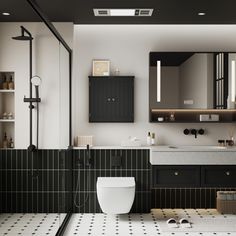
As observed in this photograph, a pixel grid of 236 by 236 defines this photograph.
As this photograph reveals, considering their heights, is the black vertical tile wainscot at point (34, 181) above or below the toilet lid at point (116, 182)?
above

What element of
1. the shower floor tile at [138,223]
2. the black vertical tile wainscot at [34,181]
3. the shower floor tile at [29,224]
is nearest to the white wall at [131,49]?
the black vertical tile wainscot at [34,181]

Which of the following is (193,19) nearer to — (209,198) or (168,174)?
(168,174)

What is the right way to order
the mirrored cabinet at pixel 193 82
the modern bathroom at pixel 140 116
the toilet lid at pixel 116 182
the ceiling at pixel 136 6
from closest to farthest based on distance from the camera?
the ceiling at pixel 136 6 → the modern bathroom at pixel 140 116 → the toilet lid at pixel 116 182 → the mirrored cabinet at pixel 193 82

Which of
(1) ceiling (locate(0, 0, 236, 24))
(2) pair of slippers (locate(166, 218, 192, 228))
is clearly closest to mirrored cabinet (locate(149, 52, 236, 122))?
(1) ceiling (locate(0, 0, 236, 24))

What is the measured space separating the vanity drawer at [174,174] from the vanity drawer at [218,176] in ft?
0.29

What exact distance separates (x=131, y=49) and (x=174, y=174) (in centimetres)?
179

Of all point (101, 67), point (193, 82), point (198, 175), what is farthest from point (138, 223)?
point (101, 67)

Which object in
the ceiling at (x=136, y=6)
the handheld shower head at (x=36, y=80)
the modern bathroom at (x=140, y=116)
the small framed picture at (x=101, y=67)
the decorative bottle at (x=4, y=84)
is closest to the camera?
the decorative bottle at (x=4, y=84)

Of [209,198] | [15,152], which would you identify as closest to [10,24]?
[15,152]

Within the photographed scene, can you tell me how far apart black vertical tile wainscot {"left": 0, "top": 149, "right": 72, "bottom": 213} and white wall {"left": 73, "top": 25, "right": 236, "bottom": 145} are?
0.78m

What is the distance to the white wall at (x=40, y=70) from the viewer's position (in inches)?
101

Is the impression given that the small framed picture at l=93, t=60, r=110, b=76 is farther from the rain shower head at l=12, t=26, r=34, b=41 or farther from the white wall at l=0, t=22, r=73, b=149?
the rain shower head at l=12, t=26, r=34, b=41

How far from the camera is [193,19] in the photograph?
4898mm

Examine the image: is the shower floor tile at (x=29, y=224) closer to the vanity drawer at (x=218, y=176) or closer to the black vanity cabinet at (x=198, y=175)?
the black vanity cabinet at (x=198, y=175)
